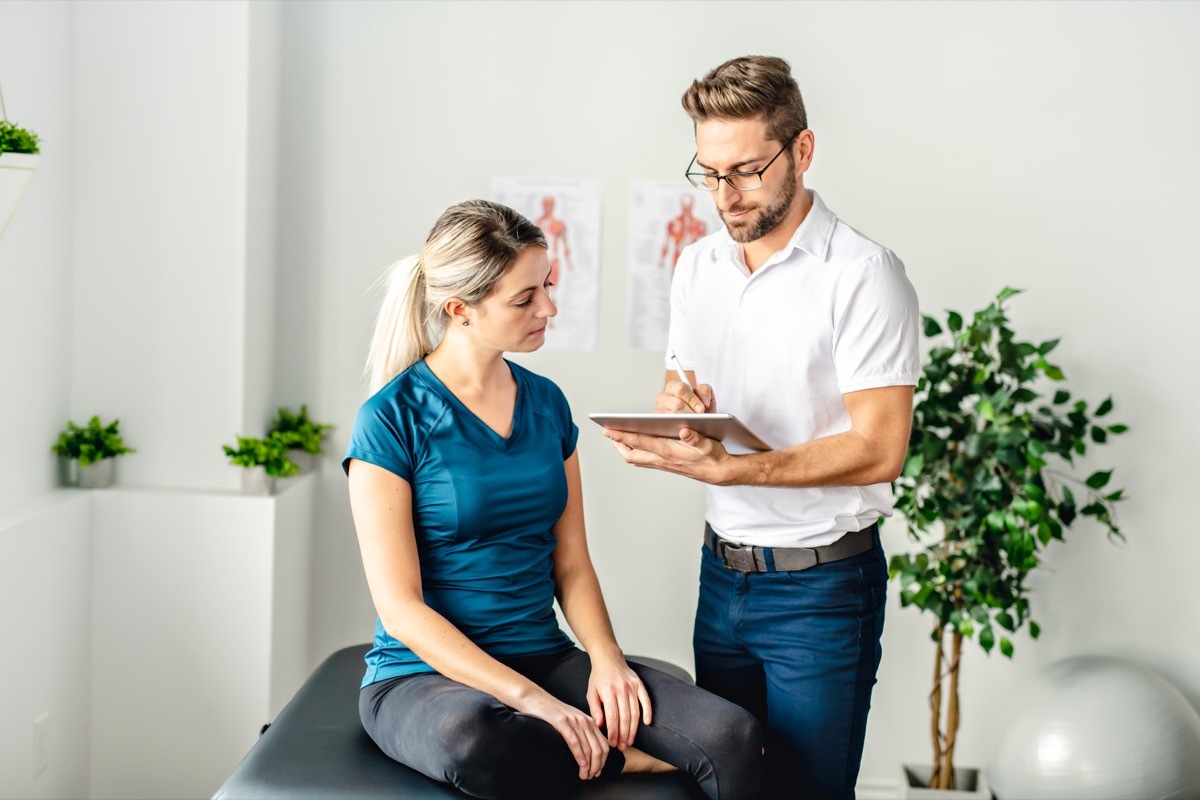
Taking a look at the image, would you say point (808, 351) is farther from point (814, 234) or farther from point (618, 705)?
point (618, 705)

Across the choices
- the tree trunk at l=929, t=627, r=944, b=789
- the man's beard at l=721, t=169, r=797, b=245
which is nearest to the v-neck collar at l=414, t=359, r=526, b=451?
the man's beard at l=721, t=169, r=797, b=245

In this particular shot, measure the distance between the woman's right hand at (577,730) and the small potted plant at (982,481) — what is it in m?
1.28

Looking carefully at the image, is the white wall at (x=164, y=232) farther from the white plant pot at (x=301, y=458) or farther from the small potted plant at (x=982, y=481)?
the small potted plant at (x=982, y=481)

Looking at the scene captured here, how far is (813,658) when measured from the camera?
1.76m

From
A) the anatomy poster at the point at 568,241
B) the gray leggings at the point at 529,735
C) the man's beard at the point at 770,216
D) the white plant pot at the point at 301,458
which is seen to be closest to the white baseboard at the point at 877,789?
the anatomy poster at the point at 568,241

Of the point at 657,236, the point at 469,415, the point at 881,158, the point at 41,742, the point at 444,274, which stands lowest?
the point at 41,742

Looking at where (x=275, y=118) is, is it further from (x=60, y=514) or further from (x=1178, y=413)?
(x=1178, y=413)

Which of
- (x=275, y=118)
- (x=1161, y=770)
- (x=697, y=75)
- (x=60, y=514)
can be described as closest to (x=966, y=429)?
(x=1161, y=770)

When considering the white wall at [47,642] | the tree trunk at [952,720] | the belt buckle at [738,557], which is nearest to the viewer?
the belt buckle at [738,557]

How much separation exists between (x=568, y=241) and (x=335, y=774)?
1.71 m

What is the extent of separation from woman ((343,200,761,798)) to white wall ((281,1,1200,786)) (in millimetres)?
1095

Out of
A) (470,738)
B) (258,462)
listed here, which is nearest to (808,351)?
(470,738)

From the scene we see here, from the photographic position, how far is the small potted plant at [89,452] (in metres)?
2.57

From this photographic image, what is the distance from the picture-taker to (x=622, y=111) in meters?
2.91
